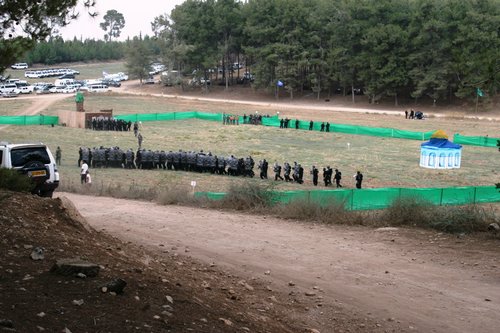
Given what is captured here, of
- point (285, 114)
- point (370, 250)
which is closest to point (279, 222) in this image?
point (370, 250)

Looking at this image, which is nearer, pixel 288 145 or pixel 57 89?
pixel 288 145

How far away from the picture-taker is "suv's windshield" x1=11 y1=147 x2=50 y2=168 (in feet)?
52.4

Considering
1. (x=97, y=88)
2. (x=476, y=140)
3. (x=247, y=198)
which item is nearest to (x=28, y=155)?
(x=247, y=198)

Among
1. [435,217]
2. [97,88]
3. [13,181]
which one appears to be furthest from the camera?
[97,88]

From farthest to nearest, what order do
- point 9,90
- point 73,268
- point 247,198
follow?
point 9,90 < point 247,198 < point 73,268

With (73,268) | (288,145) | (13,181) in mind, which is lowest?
(288,145)

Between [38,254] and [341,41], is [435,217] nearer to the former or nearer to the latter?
[38,254]

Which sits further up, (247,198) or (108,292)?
(108,292)

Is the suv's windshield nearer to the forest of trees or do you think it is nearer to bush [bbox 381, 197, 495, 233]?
bush [bbox 381, 197, 495, 233]

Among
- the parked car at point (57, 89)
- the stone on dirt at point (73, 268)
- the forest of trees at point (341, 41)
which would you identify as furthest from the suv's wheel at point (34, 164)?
the parked car at point (57, 89)

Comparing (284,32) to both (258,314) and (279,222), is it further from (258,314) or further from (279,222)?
(258,314)

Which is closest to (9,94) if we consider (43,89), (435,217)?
(43,89)

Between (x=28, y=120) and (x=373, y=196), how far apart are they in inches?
1610

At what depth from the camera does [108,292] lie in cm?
737
